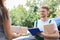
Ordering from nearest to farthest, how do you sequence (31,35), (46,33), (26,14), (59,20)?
(46,33) → (31,35) → (59,20) → (26,14)

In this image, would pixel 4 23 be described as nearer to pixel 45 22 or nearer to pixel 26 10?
pixel 45 22

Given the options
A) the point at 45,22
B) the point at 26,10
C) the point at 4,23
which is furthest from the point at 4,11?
the point at 26,10

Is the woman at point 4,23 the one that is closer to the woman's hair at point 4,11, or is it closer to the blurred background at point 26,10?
the woman's hair at point 4,11

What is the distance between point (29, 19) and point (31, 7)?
16 centimetres

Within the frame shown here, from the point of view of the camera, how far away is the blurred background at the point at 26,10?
62.0 inches

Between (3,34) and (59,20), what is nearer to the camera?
(3,34)

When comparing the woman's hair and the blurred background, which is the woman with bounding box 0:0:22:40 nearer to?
the woman's hair

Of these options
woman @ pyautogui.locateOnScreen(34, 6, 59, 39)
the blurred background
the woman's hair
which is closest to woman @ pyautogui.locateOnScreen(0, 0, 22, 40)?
the woman's hair

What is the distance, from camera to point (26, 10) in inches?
65.1

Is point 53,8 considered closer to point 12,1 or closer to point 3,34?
point 12,1

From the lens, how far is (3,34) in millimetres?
680

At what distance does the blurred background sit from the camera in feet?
5.17

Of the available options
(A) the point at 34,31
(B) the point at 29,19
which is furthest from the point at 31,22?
(A) the point at 34,31

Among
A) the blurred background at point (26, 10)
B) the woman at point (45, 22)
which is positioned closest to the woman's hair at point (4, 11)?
the woman at point (45, 22)
